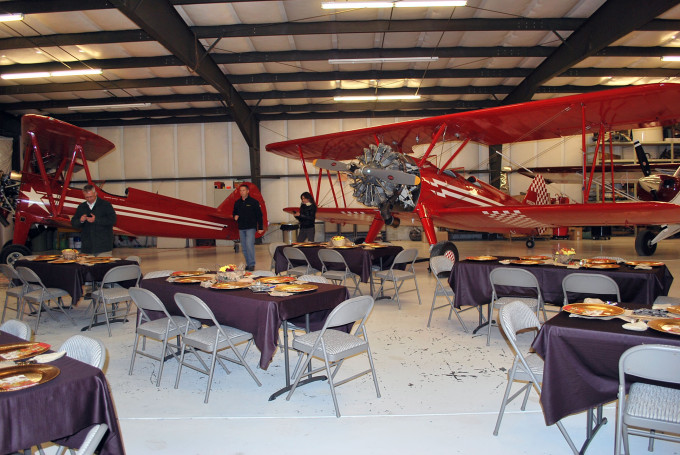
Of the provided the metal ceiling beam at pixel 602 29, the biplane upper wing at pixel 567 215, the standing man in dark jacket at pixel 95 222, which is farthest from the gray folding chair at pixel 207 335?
the metal ceiling beam at pixel 602 29

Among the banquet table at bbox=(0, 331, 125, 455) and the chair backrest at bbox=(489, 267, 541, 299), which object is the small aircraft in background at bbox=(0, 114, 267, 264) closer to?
the chair backrest at bbox=(489, 267, 541, 299)

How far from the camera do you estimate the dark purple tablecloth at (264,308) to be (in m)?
2.98

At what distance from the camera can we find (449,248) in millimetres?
8336

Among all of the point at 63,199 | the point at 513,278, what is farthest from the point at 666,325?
the point at 63,199

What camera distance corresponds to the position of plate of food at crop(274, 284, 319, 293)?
3.29m

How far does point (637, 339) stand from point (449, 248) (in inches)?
247

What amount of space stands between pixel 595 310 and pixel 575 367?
424 mm

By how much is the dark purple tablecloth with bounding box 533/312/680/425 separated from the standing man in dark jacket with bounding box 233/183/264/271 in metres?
6.43

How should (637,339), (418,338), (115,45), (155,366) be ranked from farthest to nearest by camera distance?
1. (115,45)
2. (418,338)
3. (155,366)
4. (637,339)

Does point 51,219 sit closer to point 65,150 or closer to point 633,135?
point 65,150

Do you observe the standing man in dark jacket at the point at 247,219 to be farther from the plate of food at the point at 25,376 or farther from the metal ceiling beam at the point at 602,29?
the metal ceiling beam at the point at 602,29

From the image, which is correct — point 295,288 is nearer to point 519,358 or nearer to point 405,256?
point 519,358

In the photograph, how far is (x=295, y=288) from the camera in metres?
3.36

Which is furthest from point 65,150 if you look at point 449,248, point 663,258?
point 663,258
